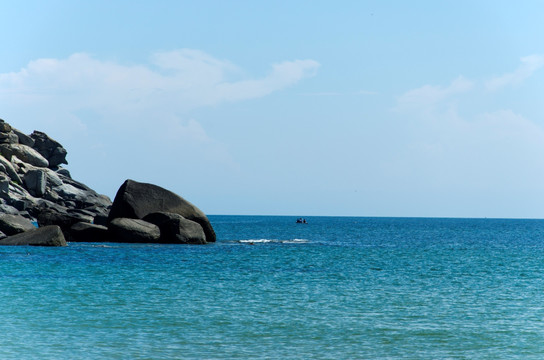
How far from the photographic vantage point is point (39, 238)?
40.6 m

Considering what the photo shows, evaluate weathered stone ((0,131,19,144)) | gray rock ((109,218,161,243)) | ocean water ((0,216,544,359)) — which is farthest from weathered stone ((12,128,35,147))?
ocean water ((0,216,544,359))

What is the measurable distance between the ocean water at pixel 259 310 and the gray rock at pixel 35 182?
2262 inches

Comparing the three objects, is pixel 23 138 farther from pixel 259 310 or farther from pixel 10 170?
pixel 259 310

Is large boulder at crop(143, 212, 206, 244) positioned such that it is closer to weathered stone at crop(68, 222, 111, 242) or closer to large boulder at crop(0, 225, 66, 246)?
weathered stone at crop(68, 222, 111, 242)

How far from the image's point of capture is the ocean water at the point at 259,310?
14.7 m

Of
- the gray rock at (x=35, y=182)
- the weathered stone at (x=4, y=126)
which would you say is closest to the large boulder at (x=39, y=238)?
the gray rock at (x=35, y=182)

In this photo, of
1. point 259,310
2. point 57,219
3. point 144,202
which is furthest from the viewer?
point 57,219

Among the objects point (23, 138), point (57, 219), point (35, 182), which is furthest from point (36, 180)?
point (57, 219)

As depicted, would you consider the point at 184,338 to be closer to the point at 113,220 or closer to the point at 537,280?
the point at 537,280

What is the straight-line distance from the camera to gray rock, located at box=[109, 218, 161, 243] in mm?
45219

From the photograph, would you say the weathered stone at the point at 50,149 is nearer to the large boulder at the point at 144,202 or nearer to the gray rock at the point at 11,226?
the large boulder at the point at 144,202

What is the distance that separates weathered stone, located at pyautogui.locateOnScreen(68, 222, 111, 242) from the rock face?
31.3 m

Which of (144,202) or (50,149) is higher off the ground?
(50,149)

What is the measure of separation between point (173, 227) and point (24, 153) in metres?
58.5
